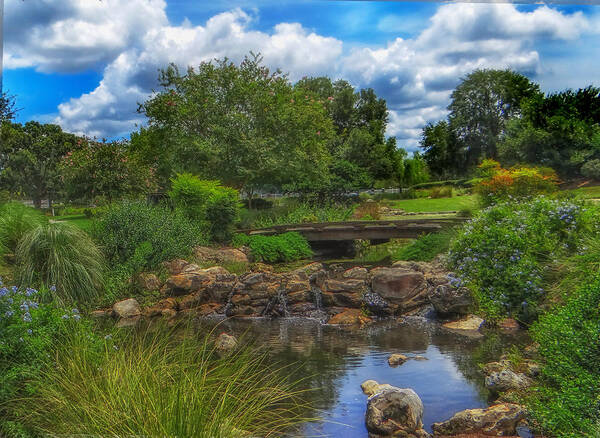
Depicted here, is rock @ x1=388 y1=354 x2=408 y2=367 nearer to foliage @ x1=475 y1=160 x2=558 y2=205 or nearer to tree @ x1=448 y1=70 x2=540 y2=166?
foliage @ x1=475 y1=160 x2=558 y2=205

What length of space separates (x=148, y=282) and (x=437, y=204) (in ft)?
16.8

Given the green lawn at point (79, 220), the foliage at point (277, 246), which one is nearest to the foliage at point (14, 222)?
the green lawn at point (79, 220)

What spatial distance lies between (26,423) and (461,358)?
12.8ft

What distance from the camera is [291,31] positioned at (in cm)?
822

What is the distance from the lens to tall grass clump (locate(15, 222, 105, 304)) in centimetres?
660

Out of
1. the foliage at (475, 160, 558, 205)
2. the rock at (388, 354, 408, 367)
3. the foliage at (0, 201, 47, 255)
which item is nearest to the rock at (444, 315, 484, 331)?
the rock at (388, 354, 408, 367)

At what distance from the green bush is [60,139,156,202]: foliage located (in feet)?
26.8

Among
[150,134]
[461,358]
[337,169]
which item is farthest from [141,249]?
[461,358]

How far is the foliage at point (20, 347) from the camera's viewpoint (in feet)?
9.34

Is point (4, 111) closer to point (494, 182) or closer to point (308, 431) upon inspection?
point (308, 431)

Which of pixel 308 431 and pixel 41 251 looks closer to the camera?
pixel 308 431

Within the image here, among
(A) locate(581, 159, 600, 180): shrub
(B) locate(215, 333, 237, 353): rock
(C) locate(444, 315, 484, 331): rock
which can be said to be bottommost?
(C) locate(444, 315, 484, 331): rock

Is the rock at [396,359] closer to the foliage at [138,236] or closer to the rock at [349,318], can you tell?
the rock at [349,318]

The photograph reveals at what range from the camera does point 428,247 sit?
9141mm
